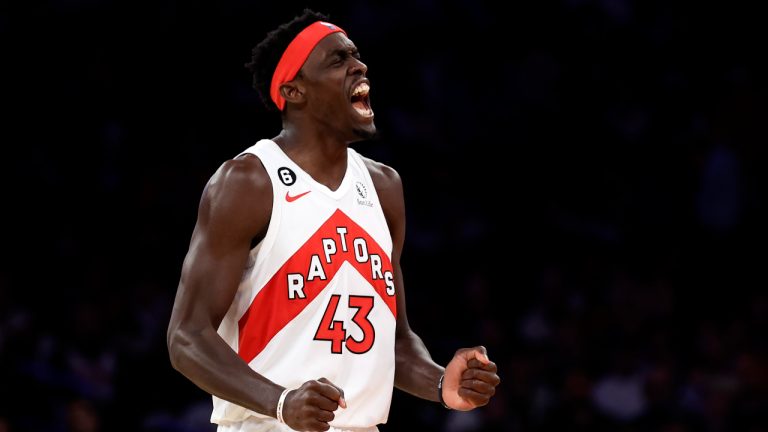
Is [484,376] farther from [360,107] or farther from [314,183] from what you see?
[360,107]

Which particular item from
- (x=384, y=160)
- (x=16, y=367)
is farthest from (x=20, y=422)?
(x=384, y=160)

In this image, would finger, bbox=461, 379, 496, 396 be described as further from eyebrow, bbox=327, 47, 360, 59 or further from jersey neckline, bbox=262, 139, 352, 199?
eyebrow, bbox=327, 47, 360, 59

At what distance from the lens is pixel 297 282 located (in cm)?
358

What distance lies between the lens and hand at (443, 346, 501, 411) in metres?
3.48

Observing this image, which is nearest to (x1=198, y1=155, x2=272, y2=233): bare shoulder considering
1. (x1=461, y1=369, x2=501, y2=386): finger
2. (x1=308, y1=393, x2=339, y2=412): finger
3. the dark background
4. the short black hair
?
the short black hair

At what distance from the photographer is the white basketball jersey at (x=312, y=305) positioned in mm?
3571

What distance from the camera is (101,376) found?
7.36 m

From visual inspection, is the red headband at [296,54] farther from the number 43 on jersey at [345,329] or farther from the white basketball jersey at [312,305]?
the number 43 on jersey at [345,329]

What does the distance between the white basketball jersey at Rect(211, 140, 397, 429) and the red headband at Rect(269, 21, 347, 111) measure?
269 millimetres

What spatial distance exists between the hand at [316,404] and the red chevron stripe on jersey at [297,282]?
47cm

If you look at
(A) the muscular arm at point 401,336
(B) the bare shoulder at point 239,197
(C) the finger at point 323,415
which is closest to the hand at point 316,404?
(C) the finger at point 323,415

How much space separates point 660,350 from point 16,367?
388cm

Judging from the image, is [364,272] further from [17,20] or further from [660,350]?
[17,20]

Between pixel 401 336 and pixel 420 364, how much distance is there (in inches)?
6.8
